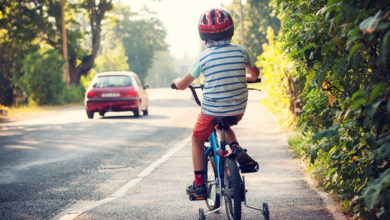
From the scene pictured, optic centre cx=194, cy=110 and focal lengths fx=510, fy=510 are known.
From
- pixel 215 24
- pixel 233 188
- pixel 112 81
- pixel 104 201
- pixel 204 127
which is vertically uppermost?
pixel 215 24

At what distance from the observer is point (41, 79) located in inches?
1210

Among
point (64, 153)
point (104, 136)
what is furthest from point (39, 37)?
point (64, 153)

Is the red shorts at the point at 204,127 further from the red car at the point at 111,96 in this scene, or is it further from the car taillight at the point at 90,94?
the car taillight at the point at 90,94

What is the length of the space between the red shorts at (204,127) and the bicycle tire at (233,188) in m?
0.38

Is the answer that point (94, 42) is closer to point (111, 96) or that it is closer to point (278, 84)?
point (111, 96)

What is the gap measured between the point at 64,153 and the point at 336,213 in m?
6.58

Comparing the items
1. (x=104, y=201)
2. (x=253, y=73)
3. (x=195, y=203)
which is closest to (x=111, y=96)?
(x=104, y=201)

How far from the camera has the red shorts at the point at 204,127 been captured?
454 centimetres

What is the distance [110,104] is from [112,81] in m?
1.01

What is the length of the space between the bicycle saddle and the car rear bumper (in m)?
13.9

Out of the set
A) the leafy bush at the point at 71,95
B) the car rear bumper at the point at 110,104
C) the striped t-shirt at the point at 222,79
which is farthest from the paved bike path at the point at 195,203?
the leafy bush at the point at 71,95

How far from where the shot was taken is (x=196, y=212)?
5.27 m

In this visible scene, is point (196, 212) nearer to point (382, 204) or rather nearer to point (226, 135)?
point (226, 135)

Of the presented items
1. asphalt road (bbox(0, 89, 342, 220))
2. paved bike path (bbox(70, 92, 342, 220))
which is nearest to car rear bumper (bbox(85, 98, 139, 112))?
asphalt road (bbox(0, 89, 342, 220))
